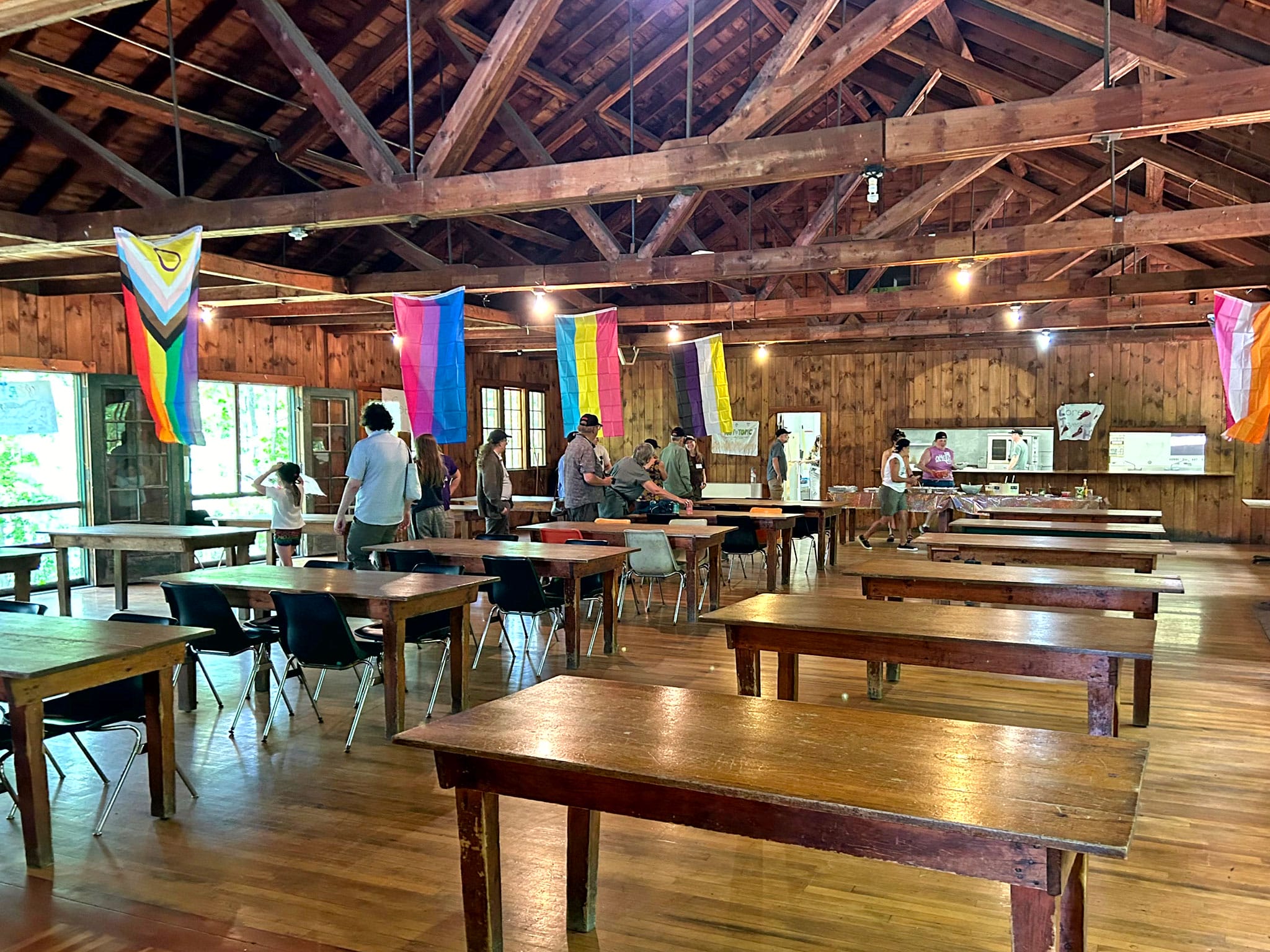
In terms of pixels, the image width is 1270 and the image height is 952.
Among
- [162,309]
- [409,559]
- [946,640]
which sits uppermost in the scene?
[162,309]

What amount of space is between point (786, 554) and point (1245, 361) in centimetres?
433

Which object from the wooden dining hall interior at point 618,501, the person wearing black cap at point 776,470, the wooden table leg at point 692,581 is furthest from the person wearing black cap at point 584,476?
the person wearing black cap at point 776,470

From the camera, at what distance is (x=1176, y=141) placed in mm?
7918

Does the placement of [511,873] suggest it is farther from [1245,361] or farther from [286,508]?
[1245,361]

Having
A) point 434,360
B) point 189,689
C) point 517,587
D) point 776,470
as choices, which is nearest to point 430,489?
point 434,360

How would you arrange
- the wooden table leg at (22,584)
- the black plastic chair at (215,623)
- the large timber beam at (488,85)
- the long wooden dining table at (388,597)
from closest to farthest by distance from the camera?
the long wooden dining table at (388,597) → the black plastic chair at (215,623) → the large timber beam at (488,85) → the wooden table leg at (22,584)

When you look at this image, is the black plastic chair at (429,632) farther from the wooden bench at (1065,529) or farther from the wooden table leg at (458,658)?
the wooden bench at (1065,529)

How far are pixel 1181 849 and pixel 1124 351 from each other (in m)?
12.3

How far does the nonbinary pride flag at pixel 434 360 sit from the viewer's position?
7.18 m

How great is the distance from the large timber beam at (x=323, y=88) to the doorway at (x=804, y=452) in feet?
35.5

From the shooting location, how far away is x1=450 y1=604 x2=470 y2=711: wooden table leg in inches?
190

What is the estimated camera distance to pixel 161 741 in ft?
11.8

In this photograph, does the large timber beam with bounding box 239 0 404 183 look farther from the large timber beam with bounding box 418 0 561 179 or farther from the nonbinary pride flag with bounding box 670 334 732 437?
the nonbinary pride flag with bounding box 670 334 732 437

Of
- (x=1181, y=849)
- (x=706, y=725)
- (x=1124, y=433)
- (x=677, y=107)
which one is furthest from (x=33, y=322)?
(x=1124, y=433)
